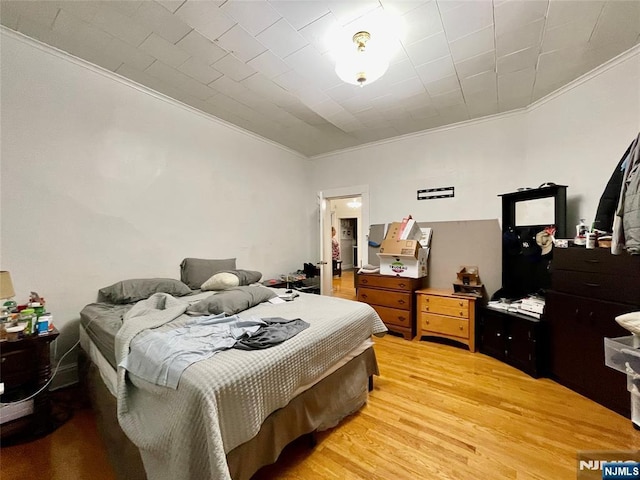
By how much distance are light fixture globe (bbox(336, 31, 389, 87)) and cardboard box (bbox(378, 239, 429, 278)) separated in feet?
6.98

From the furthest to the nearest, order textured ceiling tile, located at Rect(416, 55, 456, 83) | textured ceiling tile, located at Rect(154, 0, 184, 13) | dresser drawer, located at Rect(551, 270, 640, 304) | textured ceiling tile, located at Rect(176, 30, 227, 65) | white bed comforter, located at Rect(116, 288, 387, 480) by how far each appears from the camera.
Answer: textured ceiling tile, located at Rect(416, 55, 456, 83), textured ceiling tile, located at Rect(176, 30, 227, 65), dresser drawer, located at Rect(551, 270, 640, 304), textured ceiling tile, located at Rect(154, 0, 184, 13), white bed comforter, located at Rect(116, 288, 387, 480)

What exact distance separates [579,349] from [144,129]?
4.62 metres

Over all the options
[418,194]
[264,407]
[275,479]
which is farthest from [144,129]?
[418,194]

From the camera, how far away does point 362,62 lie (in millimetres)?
1889

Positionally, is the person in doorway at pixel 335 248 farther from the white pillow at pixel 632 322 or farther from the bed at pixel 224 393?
the white pillow at pixel 632 322

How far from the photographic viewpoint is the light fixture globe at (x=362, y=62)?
6.22ft

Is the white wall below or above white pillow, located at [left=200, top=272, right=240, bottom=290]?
above

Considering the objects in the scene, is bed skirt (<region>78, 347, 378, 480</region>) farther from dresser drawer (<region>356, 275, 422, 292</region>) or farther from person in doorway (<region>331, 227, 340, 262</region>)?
person in doorway (<region>331, 227, 340, 262</region>)

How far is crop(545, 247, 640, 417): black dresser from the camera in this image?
1.82 meters

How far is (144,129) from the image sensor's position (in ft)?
8.88

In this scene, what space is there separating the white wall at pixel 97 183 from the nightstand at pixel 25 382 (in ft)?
1.93

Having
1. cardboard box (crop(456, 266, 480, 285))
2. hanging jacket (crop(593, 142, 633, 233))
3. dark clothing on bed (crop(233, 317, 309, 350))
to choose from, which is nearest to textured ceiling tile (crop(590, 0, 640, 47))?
hanging jacket (crop(593, 142, 633, 233))

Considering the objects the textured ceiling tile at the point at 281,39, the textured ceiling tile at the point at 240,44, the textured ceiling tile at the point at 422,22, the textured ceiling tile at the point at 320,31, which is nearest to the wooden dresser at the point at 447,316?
the textured ceiling tile at the point at 422,22

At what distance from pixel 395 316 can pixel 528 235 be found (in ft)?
5.91
